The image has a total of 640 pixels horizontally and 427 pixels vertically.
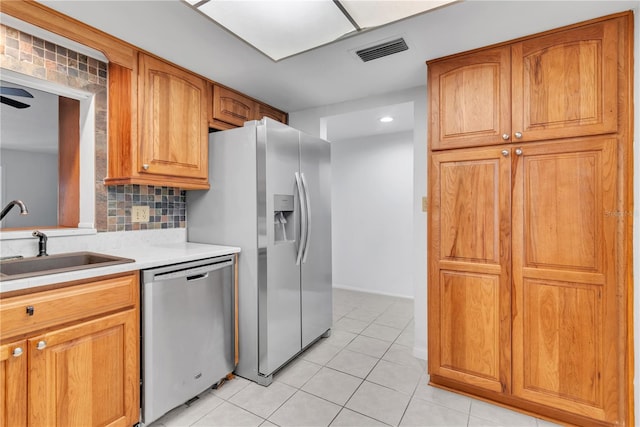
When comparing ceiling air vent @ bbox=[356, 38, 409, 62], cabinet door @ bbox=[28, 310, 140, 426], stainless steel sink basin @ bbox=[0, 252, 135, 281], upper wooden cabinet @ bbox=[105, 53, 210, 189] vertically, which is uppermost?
ceiling air vent @ bbox=[356, 38, 409, 62]

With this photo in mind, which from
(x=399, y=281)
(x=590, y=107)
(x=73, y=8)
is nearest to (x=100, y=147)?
(x=73, y=8)

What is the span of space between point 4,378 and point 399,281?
377 cm

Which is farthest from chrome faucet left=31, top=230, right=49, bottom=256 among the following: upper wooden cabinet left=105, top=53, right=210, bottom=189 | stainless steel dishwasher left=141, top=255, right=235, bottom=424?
stainless steel dishwasher left=141, top=255, right=235, bottom=424

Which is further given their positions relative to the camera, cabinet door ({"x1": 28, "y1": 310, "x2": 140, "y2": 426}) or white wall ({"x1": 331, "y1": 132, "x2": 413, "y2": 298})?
white wall ({"x1": 331, "y1": 132, "x2": 413, "y2": 298})

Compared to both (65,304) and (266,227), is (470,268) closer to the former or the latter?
(266,227)

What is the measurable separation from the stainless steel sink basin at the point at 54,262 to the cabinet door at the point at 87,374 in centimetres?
29

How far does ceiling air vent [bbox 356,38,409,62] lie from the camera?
1.84 metres

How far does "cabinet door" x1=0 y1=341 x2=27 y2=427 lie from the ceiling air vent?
2237 mm

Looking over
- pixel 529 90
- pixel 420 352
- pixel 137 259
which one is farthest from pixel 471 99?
pixel 137 259

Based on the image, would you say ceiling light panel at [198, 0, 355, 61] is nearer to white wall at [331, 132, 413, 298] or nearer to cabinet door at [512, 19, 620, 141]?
cabinet door at [512, 19, 620, 141]

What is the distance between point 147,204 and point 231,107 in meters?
1.01

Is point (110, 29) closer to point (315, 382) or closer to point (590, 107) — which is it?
point (315, 382)

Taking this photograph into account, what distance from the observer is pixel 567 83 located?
1.69 m

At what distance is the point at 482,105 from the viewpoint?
6.27 feet
